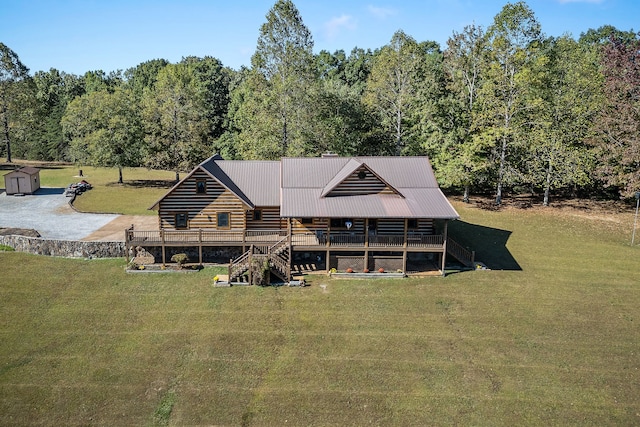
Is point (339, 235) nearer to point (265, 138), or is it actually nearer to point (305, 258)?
point (305, 258)

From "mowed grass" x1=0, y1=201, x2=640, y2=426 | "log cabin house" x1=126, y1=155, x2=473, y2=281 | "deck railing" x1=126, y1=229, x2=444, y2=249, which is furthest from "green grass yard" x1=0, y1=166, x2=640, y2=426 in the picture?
"deck railing" x1=126, y1=229, x2=444, y2=249

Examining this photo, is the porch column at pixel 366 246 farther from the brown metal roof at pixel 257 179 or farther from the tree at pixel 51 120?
the tree at pixel 51 120

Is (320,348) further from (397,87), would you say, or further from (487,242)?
(397,87)

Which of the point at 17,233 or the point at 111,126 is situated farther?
the point at 111,126

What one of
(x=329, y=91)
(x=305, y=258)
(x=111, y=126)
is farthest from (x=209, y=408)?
(x=111, y=126)

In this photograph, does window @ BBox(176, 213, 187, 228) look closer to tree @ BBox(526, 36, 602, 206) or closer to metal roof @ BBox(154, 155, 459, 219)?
metal roof @ BBox(154, 155, 459, 219)

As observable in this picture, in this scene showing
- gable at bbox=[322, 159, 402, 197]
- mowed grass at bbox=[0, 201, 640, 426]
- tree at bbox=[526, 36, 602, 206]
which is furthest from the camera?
tree at bbox=[526, 36, 602, 206]

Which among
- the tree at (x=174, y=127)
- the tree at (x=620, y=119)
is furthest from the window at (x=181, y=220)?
the tree at (x=620, y=119)
